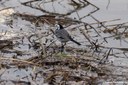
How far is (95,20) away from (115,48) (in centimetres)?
138

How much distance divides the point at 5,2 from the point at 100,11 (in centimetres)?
176

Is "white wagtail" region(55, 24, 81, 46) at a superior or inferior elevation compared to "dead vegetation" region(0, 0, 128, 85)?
superior

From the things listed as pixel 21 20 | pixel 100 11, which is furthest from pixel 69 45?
pixel 100 11

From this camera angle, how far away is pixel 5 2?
9625 millimetres

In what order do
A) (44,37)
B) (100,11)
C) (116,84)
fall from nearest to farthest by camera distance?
(116,84) < (44,37) < (100,11)

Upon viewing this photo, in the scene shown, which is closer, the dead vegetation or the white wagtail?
the dead vegetation

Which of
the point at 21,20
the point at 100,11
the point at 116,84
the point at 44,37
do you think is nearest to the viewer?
the point at 116,84

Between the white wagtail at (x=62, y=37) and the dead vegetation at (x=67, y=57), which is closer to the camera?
the dead vegetation at (x=67, y=57)

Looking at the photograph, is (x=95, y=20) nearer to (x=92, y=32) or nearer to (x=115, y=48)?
(x=92, y=32)

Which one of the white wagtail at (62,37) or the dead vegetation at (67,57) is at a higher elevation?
the white wagtail at (62,37)

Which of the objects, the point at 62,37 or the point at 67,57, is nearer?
the point at 67,57

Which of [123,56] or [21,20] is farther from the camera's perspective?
[21,20]

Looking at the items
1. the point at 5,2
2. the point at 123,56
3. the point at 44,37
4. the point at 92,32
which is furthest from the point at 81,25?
the point at 5,2

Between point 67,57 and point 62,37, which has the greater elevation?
point 62,37
